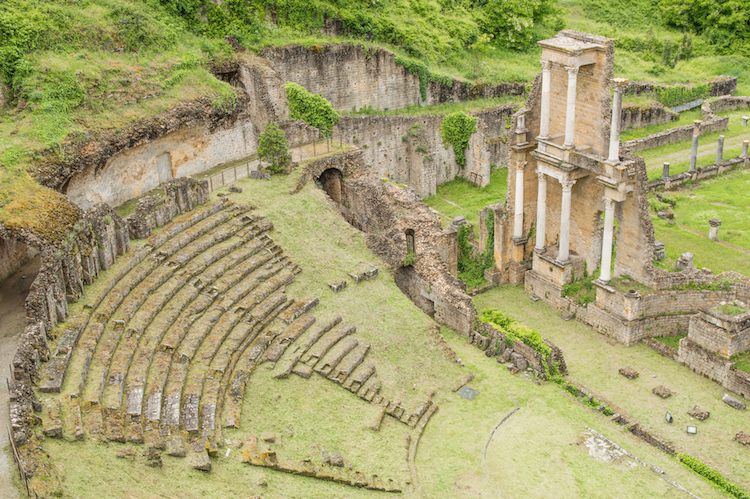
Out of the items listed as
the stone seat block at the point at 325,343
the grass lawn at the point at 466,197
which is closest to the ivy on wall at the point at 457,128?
the grass lawn at the point at 466,197

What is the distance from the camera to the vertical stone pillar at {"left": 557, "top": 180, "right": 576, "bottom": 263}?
3362cm

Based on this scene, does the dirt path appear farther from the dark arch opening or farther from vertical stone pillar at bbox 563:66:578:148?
vertical stone pillar at bbox 563:66:578:148

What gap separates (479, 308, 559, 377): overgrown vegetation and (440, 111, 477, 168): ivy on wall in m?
15.0

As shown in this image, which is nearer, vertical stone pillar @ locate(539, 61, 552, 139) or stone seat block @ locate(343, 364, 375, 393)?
stone seat block @ locate(343, 364, 375, 393)

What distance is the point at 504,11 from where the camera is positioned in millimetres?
56344

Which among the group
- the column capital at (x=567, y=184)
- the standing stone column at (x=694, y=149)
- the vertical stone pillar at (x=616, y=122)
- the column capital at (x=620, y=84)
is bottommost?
the standing stone column at (x=694, y=149)

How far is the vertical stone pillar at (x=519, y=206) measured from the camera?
35688 mm

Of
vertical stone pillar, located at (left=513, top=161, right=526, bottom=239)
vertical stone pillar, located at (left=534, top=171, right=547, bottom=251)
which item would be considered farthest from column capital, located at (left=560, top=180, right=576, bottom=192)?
vertical stone pillar, located at (left=513, top=161, right=526, bottom=239)

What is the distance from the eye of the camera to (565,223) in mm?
34031

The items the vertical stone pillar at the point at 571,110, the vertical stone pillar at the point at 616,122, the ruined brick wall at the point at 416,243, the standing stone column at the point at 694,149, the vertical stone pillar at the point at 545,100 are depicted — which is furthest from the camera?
the standing stone column at the point at 694,149

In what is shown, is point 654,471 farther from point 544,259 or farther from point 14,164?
point 14,164

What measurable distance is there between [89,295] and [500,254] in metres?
17.8

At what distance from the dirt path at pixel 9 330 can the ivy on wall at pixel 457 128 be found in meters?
23.2

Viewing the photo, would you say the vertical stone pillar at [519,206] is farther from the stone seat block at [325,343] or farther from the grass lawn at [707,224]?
the stone seat block at [325,343]
